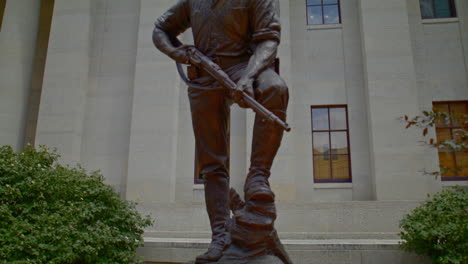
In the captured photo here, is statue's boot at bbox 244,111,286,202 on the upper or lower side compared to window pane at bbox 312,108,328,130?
lower

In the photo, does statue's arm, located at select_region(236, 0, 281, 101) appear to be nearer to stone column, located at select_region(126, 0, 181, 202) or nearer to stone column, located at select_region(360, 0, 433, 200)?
stone column, located at select_region(126, 0, 181, 202)

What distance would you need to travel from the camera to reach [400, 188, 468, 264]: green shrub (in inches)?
280

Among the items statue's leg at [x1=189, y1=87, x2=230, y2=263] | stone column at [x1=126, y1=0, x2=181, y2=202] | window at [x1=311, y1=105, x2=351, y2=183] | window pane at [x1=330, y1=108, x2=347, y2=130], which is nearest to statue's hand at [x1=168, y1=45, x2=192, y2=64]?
statue's leg at [x1=189, y1=87, x2=230, y2=263]

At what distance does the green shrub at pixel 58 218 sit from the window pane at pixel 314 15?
1215 centimetres

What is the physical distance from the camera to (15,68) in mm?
16578

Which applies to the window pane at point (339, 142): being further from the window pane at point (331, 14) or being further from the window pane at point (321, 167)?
the window pane at point (331, 14)

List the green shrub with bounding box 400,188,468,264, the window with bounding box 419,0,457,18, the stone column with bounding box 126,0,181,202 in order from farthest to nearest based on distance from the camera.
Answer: the window with bounding box 419,0,457,18, the stone column with bounding box 126,0,181,202, the green shrub with bounding box 400,188,468,264

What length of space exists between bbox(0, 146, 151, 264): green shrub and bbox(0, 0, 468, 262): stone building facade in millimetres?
4482

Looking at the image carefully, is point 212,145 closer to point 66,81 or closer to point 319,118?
point 319,118

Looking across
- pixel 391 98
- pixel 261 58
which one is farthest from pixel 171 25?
pixel 391 98

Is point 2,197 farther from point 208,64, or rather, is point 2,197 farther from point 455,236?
point 455,236

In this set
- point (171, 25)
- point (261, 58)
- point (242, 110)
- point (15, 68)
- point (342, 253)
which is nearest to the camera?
point (261, 58)

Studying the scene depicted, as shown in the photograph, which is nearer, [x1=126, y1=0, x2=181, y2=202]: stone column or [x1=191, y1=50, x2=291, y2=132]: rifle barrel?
[x1=191, y1=50, x2=291, y2=132]: rifle barrel

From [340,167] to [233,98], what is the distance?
12468 millimetres
